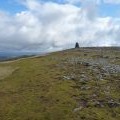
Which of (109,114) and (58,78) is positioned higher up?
(58,78)

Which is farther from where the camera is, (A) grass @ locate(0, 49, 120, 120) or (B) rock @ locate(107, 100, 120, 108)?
(B) rock @ locate(107, 100, 120, 108)

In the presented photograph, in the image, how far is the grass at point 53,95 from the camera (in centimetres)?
4884

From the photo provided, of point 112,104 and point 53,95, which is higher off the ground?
point 53,95

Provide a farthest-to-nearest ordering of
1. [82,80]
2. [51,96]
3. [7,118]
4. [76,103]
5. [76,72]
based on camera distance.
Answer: [76,72]
[82,80]
[51,96]
[76,103]
[7,118]

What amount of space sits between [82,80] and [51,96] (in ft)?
39.0

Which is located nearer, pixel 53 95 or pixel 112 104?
pixel 112 104

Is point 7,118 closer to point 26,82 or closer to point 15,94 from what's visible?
point 15,94

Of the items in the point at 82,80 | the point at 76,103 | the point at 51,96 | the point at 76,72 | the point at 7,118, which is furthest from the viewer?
the point at 76,72

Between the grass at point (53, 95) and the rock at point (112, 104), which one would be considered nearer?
the grass at point (53, 95)

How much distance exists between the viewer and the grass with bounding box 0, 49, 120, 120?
48844mm

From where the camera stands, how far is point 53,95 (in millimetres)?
57281

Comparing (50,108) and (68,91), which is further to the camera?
(68,91)

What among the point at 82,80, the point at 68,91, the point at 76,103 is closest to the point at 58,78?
the point at 82,80

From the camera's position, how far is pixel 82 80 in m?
66.6
